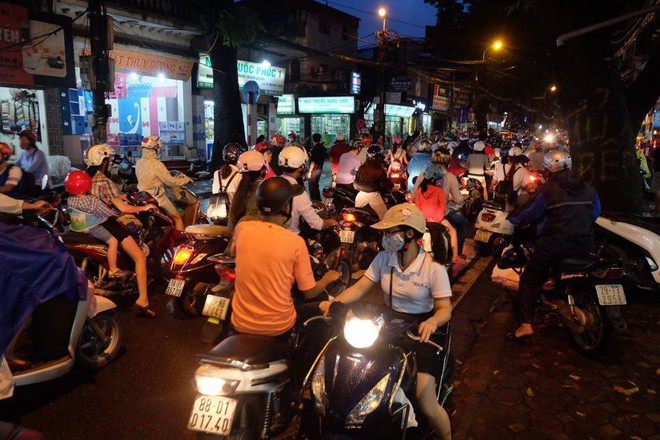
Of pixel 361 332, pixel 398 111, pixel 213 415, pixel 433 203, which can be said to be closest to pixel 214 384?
pixel 213 415

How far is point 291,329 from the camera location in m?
3.28

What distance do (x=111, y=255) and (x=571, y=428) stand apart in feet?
16.6

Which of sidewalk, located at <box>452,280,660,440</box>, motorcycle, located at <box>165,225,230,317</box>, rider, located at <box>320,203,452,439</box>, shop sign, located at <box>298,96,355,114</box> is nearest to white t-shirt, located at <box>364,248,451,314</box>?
rider, located at <box>320,203,452,439</box>

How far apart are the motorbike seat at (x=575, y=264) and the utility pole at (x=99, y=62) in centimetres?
1028

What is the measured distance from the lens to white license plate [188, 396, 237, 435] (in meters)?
2.55

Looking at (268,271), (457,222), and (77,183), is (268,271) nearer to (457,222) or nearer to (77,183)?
(77,183)

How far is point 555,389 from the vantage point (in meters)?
4.36

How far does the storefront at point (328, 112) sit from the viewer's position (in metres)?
30.7

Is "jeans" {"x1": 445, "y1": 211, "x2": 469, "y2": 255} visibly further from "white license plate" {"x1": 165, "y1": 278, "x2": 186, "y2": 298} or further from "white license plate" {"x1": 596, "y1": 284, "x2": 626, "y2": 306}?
"white license plate" {"x1": 165, "y1": 278, "x2": 186, "y2": 298}

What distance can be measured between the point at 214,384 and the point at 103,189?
396 centimetres

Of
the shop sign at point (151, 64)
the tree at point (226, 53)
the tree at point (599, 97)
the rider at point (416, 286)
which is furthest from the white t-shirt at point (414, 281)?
the shop sign at point (151, 64)

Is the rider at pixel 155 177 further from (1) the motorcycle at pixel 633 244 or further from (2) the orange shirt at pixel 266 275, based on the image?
(1) the motorcycle at pixel 633 244

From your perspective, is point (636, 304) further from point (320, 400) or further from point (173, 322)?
point (173, 322)

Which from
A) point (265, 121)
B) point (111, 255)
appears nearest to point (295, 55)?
point (265, 121)
